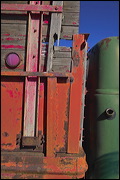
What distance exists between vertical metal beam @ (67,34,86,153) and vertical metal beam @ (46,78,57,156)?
21cm

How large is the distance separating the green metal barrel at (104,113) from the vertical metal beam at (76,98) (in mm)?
281

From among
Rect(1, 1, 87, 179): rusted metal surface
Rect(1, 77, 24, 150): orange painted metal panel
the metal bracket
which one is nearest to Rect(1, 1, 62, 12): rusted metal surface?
Rect(1, 1, 87, 179): rusted metal surface

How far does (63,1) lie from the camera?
2410 millimetres

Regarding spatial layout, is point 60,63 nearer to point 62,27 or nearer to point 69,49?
point 69,49

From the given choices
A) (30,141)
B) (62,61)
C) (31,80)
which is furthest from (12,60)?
(30,141)

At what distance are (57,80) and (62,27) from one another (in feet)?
2.38

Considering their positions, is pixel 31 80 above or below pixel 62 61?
below

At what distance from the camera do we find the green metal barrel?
7.77 ft

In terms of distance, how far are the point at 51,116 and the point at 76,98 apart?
402 mm

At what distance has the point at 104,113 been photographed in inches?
94.5

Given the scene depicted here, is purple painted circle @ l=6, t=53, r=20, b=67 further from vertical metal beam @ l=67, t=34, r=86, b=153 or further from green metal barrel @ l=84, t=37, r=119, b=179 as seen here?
green metal barrel @ l=84, t=37, r=119, b=179

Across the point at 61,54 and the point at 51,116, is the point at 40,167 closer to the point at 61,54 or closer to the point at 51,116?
the point at 51,116

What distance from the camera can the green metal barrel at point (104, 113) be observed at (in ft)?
7.77

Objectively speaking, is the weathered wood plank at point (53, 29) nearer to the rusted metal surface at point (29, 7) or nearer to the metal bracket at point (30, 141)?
the rusted metal surface at point (29, 7)
